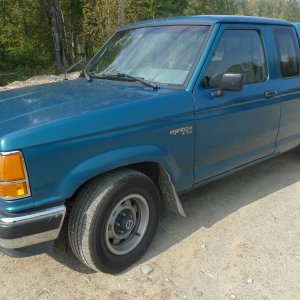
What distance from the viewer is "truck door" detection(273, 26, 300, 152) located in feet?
13.7

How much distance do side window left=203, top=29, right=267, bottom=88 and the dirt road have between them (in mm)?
1382

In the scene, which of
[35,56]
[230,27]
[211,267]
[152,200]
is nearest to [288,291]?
[211,267]

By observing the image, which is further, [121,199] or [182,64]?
[182,64]

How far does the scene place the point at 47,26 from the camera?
2930cm

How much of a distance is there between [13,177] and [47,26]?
2962 centimetres

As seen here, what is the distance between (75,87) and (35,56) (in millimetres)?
25225

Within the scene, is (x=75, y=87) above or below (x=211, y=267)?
above

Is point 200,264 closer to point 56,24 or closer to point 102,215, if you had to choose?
point 102,215

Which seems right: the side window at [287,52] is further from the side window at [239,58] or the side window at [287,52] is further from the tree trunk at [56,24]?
the tree trunk at [56,24]

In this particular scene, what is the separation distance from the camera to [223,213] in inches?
155

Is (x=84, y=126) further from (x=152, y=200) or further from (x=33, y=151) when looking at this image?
(x=152, y=200)

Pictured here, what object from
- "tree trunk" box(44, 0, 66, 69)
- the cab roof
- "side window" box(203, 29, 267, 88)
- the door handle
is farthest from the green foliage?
the door handle

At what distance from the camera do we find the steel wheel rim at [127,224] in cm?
292

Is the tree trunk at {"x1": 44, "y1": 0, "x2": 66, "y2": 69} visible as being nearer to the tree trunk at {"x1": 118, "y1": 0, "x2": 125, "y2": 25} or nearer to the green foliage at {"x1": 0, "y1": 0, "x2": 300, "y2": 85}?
the green foliage at {"x1": 0, "y1": 0, "x2": 300, "y2": 85}
